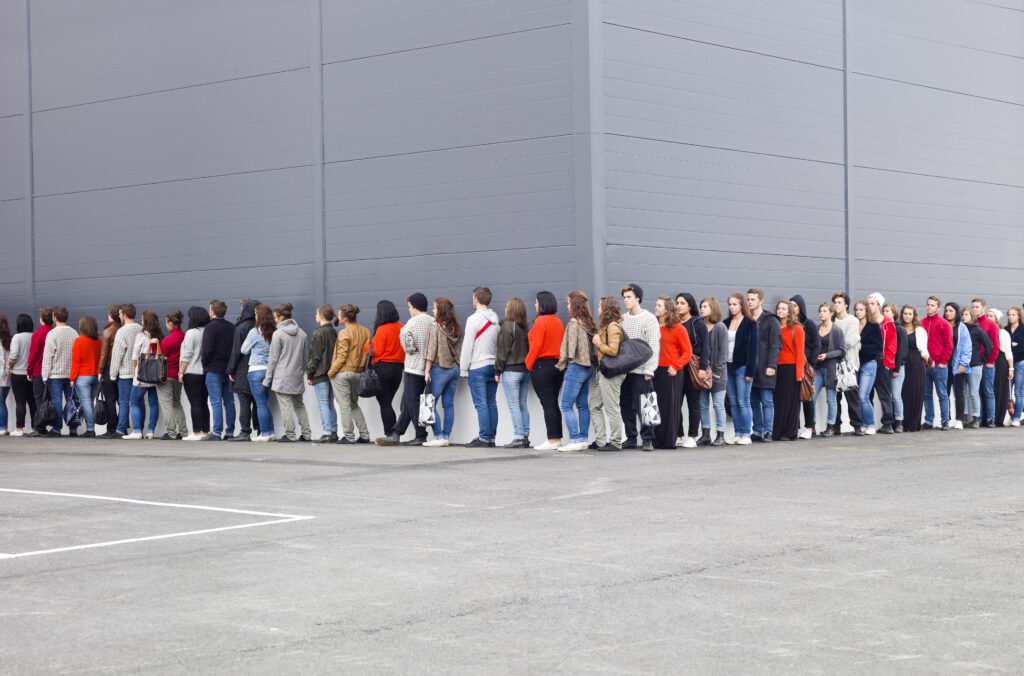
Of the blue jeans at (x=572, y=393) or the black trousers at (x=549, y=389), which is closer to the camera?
the blue jeans at (x=572, y=393)

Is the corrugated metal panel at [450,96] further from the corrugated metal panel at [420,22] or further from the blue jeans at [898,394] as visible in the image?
the blue jeans at [898,394]

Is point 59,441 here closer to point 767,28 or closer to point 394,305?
point 394,305

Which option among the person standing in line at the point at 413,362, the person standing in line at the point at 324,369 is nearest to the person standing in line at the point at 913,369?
the person standing in line at the point at 413,362

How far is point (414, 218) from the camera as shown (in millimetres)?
20062

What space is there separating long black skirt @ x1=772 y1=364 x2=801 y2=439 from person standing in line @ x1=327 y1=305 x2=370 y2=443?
230 inches

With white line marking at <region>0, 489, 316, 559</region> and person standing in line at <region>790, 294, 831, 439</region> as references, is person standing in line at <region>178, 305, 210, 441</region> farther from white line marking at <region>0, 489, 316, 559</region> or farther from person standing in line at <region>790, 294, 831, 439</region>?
person standing in line at <region>790, 294, 831, 439</region>

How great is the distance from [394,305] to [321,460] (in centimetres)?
444

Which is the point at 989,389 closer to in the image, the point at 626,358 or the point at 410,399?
the point at 626,358

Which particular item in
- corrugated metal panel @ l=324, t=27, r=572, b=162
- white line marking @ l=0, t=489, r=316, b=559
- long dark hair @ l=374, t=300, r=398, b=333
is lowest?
white line marking @ l=0, t=489, r=316, b=559

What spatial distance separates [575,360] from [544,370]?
1.77 feet

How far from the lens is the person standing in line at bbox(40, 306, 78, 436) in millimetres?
21953

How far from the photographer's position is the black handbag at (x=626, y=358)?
16219 mm

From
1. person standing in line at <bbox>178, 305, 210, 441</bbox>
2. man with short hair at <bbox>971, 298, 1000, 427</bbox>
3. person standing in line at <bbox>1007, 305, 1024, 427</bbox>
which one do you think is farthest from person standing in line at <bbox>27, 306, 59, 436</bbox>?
person standing in line at <bbox>1007, 305, 1024, 427</bbox>

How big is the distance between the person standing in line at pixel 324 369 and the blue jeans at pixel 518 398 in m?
2.93
